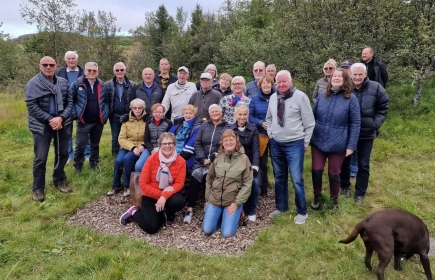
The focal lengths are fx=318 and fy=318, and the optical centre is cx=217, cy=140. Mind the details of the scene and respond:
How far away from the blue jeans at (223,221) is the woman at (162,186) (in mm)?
457

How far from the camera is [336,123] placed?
14.9 feet

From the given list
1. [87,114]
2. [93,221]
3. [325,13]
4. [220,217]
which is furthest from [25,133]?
[325,13]

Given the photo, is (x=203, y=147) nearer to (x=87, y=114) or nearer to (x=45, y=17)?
(x=87, y=114)

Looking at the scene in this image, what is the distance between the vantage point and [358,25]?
8.70 meters

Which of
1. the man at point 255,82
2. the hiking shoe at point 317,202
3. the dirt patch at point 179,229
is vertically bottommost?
the dirt patch at point 179,229

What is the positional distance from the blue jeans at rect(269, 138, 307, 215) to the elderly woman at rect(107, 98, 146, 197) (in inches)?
95.2

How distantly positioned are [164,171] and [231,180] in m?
0.99

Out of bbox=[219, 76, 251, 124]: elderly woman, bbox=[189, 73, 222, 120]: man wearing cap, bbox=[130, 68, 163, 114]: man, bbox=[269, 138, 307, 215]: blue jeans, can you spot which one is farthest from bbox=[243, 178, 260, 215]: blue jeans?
bbox=[130, 68, 163, 114]: man

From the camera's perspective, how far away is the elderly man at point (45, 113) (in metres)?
5.17

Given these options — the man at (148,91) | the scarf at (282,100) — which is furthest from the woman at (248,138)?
the man at (148,91)

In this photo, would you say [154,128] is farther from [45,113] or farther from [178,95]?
[45,113]

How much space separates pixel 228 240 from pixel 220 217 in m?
0.51

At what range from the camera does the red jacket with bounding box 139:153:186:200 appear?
15.2 ft

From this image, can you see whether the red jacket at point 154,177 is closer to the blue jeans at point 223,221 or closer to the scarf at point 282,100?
the blue jeans at point 223,221
